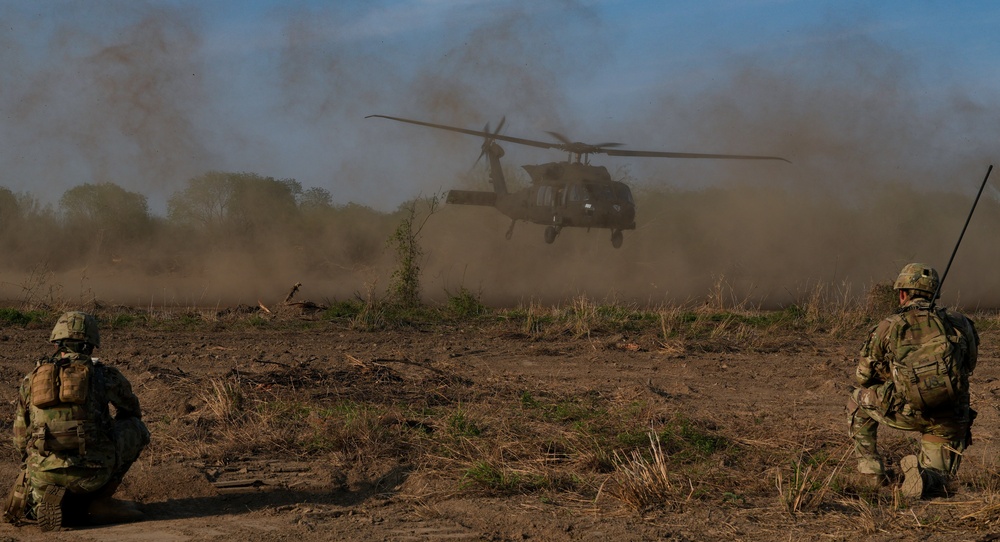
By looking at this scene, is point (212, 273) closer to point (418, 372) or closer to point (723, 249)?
point (723, 249)

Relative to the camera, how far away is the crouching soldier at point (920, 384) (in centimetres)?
580

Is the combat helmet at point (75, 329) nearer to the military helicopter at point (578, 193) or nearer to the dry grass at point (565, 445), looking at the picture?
the dry grass at point (565, 445)

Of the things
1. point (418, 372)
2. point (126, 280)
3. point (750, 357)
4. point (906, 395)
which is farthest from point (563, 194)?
point (906, 395)

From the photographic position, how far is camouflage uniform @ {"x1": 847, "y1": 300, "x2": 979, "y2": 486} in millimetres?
5926

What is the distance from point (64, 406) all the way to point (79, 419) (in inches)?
4.6

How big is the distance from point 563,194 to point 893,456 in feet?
48.7

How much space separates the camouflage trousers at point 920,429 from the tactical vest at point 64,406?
4.70 m

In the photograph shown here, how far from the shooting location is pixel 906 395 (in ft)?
19.4

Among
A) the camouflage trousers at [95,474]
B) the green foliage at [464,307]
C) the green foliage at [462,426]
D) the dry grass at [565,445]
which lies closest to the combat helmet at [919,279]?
the dry grass at [565,445]

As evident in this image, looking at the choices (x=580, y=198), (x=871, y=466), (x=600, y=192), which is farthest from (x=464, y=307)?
(x=871, y=466)

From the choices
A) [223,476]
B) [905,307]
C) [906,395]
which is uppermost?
[905,307]

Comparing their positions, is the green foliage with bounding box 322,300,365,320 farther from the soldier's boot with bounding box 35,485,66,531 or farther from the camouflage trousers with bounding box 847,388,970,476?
the camouflage trousers with bounding box 847,388,970,476

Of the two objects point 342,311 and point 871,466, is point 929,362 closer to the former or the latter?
point 871,466

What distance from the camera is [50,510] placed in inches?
214
